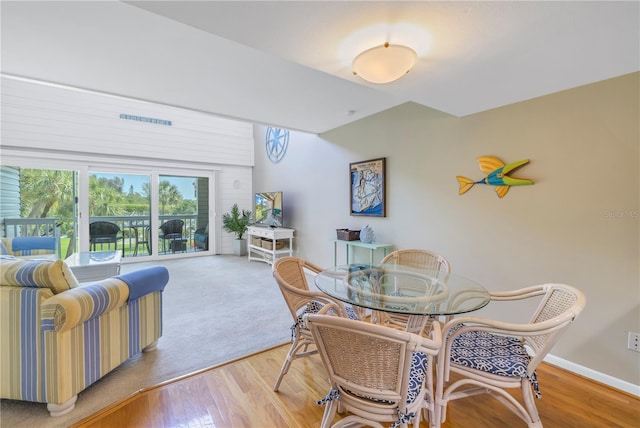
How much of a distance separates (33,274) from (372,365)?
187 cm

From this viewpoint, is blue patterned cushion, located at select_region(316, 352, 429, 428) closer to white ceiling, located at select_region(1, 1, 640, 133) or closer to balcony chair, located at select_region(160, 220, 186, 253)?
white ceiling, located at select_region(1, 1, 640, 133)

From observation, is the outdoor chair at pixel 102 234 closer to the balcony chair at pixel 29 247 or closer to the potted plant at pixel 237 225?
the balcony chair at pixel 29 247

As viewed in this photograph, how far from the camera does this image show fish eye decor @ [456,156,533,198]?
89.9 inches

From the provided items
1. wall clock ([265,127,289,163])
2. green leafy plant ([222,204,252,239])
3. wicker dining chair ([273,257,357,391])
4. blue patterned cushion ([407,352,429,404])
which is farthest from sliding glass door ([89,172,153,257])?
blue patterned cushion ([407,352,429,404])

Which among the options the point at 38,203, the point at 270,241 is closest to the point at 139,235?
the point at 38,203

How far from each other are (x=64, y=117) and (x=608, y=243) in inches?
286

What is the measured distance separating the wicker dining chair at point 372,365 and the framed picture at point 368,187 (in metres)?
2.39

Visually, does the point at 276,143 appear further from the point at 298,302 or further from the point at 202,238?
the point at 298,302

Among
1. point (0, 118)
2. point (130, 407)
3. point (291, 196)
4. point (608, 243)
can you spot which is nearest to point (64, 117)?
point (0, 118)

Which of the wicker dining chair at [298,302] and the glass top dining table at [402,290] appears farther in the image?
the wicker dining chair at [298,302]

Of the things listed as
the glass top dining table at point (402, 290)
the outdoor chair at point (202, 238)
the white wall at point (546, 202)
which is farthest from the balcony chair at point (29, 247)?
the white wall at point (546, 202)

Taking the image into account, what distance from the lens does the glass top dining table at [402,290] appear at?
1.50 metres

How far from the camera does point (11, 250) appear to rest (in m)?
3.46

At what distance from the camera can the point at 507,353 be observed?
146 cm
